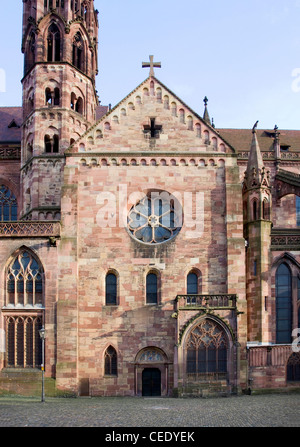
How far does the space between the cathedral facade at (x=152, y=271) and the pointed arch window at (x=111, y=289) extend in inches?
2.8

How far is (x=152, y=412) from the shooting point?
25562 millimetres

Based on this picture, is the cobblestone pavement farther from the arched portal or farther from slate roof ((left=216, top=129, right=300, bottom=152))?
slate roof ((left=216, top=129, right=300, bottom=152))

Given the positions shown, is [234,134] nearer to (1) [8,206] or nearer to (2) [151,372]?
(1) [8,206]

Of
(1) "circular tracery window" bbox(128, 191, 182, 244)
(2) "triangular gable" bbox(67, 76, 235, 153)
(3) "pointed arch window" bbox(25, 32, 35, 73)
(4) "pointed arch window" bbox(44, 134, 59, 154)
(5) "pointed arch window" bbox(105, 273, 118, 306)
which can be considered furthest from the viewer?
(3) "pointed arch window" bbox(25, 32, 35, 73)

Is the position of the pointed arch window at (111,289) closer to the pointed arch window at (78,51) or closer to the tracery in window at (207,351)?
the tracery in window at (207,351)

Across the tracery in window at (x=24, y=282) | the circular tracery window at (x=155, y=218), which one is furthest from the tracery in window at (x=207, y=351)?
the tracery in window at (x=24, y=282)

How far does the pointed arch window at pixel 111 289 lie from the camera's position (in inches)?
1372

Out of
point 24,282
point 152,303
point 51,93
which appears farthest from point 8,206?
point 152,303

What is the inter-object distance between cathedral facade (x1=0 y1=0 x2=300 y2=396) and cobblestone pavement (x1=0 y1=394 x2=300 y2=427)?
221cm

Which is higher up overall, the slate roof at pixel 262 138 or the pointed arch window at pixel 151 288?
the slate roof at pixel 262 138

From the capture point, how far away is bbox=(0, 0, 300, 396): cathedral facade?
33.3 m

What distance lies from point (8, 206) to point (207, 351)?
62.1 ft

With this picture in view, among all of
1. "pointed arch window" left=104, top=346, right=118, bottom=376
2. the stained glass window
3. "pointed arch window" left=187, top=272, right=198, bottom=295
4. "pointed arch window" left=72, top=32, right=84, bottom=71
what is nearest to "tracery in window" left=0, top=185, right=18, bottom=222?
"pointed arch window" left=72, top=32, right=84, bottom=71
